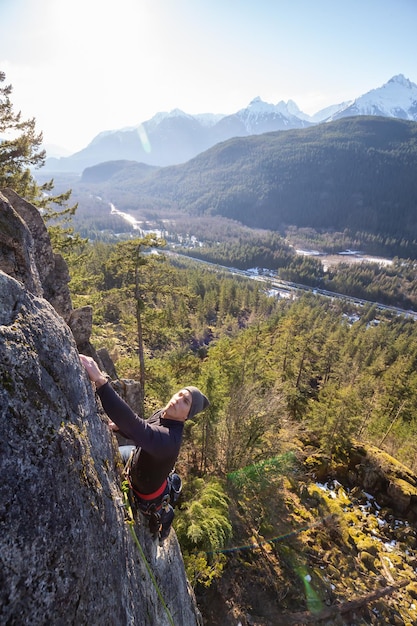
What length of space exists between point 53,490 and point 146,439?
1164mm

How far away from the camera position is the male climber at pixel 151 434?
3.17 meters

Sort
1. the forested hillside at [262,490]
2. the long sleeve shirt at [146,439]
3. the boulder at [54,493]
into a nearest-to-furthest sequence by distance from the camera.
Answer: the boulder at [54,493] → the long sleeve shirt at [146,439] → the forested hillside at [262,490]

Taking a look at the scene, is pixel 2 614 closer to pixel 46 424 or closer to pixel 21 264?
pixel 46 424

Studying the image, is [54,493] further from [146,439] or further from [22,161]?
[22,161]

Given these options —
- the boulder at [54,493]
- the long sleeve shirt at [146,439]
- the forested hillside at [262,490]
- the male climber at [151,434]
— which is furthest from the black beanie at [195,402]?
the forested hillside at [262,490]

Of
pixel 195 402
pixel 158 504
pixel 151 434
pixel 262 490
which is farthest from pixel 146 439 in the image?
pixel 262 490

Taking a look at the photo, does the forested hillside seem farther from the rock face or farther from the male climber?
the rock face

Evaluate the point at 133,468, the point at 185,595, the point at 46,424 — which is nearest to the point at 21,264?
the point at 46,424

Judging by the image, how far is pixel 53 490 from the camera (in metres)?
2.12

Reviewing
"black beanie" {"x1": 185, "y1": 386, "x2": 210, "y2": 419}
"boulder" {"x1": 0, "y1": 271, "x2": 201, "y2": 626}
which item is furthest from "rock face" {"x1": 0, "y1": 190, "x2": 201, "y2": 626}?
"black beanie" {"x1": 185, "y1": 386, "x2": 210, "y2": 419}

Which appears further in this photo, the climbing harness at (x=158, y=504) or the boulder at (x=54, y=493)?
the climbing harness at (x=158, y=504)

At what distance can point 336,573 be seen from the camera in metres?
11.7

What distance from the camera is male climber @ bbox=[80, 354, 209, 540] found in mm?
3174

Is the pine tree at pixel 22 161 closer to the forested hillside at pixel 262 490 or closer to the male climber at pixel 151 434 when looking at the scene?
the forested hillside at pixel 262 490
